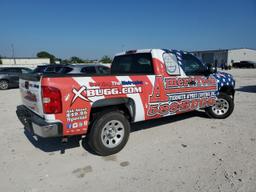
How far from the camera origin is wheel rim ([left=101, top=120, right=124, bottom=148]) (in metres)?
3.54

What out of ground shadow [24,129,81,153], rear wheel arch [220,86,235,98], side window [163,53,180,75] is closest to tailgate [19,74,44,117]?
ground shadow [24,129,81,153]

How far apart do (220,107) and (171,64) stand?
2.49 m

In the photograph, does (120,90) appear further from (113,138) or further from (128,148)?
(128,148)

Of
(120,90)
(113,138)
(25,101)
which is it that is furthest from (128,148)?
(25,101)

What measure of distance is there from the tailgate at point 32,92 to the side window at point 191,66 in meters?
3.13

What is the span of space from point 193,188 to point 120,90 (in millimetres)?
1865

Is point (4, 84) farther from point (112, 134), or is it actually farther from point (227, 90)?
point (227, 90)

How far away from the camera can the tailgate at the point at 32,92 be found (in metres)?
2.96

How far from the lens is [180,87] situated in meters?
4.41

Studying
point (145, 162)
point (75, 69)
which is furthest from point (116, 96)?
point (75, 69)

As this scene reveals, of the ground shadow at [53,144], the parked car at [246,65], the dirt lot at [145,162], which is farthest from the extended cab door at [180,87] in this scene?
the parked car at [246,65]

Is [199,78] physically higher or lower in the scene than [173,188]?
higher

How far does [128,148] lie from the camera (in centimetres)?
388

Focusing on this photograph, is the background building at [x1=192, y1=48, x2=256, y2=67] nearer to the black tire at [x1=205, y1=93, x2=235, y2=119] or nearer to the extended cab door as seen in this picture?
the black tire at [x1=205, y1=93, x2=235, y2=119]
